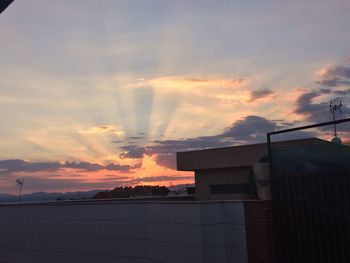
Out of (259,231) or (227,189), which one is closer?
(259,231)

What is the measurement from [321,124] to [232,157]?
1246 cm

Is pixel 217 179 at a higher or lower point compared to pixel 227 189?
higher

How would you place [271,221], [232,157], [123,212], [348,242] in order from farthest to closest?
[232,157] → [123,212] → [271,221] → [348,242]

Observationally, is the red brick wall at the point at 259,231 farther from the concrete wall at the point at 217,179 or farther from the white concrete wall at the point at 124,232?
the concrete wall at the point at 217,179

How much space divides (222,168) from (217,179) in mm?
1005

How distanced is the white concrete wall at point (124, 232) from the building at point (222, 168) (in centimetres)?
868

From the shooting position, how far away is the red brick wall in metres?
11.4

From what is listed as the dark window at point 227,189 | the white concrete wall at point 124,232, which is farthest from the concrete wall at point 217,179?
the white concrete wall at point 124,232

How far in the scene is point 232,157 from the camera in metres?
23.0

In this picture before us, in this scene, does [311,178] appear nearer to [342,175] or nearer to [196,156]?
[342,175]

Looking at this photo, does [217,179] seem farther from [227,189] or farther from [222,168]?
[222,168]

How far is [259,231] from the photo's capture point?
1156cm

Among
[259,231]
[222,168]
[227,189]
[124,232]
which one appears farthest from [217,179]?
→ [259,231]

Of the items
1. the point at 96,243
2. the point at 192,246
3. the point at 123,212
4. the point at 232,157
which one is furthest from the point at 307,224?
the point at 232,157
